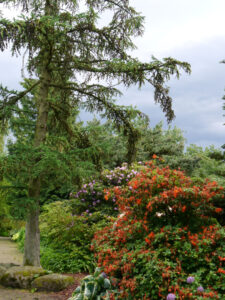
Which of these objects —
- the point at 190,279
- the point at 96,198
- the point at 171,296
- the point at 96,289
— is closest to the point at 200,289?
the point at 190,279

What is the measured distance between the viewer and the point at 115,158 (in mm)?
19703

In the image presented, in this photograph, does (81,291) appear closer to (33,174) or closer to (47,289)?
(47,289)

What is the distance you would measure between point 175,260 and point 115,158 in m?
15.8

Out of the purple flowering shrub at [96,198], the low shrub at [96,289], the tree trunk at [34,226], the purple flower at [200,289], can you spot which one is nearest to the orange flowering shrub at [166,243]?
the purple flower at [200,289]

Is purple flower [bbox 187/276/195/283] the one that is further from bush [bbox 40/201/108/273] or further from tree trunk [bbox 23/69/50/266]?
tree trunk [bbox 23/69/50/266]

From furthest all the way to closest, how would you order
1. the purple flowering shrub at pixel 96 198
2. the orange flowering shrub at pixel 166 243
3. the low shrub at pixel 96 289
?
the purple flowering shrub at pixel 96 198 → the low shrub at pixel 96 289 → the orange flowering shrub at pixel 166 243

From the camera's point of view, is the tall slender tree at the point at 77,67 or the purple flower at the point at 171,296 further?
the tall slender tree at the point at 77,67

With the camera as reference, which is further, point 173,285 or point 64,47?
point 64,47

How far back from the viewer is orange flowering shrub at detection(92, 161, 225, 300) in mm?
3740

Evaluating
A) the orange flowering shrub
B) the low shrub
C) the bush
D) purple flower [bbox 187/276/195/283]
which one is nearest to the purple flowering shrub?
the bush

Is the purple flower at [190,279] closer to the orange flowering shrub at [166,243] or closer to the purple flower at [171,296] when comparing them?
the orange flowering shrub at [166,243]

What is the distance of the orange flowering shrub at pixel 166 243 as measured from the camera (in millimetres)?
3740

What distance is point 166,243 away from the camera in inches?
161

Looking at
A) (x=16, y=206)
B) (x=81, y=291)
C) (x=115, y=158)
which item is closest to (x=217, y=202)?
(x=81, y=291)
